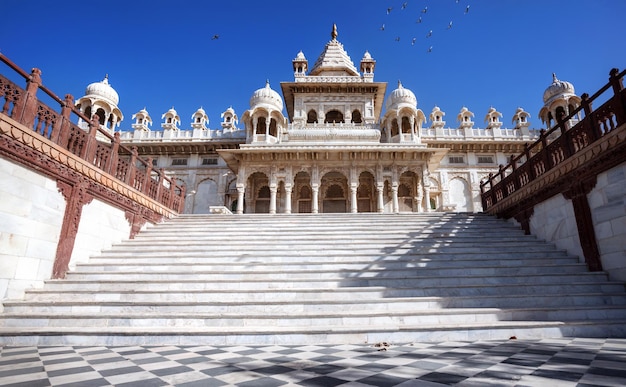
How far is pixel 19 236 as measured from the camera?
563cm

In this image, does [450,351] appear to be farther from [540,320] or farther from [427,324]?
[540,320]

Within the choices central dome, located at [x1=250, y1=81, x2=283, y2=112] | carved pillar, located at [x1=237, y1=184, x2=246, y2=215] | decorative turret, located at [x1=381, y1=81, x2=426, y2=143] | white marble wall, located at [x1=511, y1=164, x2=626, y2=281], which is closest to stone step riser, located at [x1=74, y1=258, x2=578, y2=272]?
white marble wall, located at [x1=511, y1=164, x2=626, y2=281]

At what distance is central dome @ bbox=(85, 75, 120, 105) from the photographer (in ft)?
84.5

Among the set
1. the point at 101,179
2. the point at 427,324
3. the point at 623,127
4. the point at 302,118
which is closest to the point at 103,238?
the point at 101,179

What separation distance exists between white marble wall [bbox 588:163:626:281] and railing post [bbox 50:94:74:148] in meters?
11.2

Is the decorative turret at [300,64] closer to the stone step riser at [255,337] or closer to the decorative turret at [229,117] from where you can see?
the decorative turret at [229,117]

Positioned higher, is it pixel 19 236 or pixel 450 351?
pixel 19 236

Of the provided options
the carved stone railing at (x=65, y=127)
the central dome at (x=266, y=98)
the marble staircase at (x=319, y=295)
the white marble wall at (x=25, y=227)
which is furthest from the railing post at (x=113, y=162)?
the central dome at (x=266, y=98)

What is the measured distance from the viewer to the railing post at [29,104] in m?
5.74

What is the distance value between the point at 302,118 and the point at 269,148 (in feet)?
24.2

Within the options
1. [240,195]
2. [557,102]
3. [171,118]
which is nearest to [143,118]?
[171,118]

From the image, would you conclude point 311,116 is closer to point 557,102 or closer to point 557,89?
point 557,102

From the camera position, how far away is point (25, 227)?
5.75m

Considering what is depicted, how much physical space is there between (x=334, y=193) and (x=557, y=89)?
21301mm
